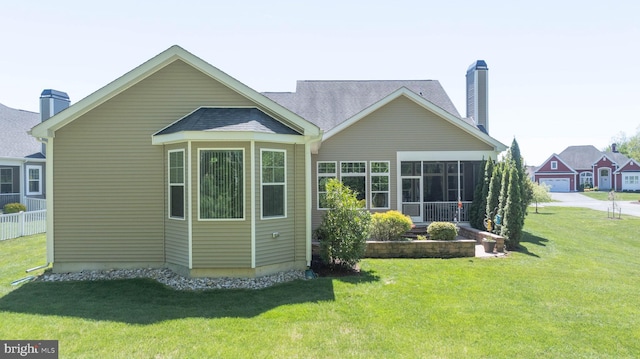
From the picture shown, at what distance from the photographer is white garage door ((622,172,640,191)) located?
55438mm

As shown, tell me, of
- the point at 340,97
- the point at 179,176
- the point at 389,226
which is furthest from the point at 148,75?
the point at 340,97

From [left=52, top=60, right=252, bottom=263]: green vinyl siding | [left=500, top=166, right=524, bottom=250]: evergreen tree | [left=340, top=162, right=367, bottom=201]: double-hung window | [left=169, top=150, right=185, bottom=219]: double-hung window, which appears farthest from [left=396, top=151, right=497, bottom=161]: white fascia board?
[left=52, top=60, right=252, bottom=263]: green vinyl siding

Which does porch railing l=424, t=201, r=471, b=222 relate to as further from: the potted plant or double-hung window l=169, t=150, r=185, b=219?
double-hung window l=169, t=150, r=185, b=219

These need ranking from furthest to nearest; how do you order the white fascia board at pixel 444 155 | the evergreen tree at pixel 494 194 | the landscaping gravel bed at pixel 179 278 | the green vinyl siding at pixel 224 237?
1. the white fascia board at pixel 444 155
2. the evergreen tree at pixel 494 194
3. the green vinyl siding at pixel 224 237
4. the landscaping gravel bed at pixel 179 278

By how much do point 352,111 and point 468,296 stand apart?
12113 mm

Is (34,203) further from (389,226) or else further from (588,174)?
(588,174)

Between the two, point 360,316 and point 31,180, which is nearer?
point 360,316

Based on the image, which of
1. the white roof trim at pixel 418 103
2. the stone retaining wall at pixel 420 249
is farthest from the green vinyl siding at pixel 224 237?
the white roof trim at pixel 418 103

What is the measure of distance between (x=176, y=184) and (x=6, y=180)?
1709 cm

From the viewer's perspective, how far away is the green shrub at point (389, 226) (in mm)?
12086

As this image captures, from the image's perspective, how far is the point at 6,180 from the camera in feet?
65.7

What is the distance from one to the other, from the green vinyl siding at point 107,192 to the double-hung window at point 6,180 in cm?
1438

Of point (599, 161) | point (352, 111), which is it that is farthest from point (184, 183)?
point (599, 161)

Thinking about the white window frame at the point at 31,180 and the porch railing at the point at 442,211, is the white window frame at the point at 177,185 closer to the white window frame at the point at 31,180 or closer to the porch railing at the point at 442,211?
the porch railing at the point at 442,211
